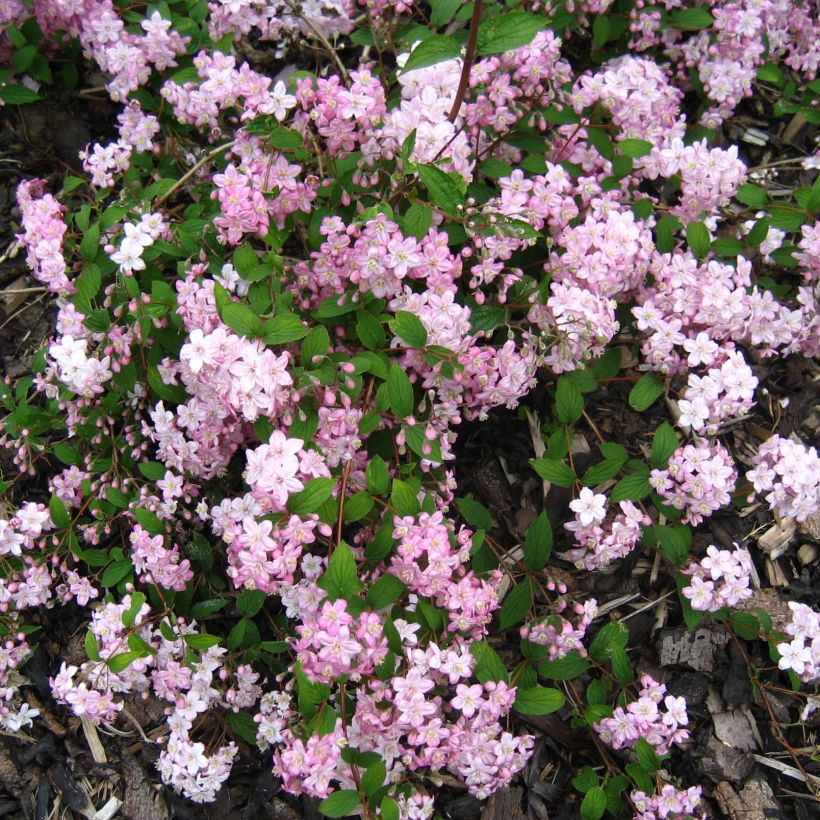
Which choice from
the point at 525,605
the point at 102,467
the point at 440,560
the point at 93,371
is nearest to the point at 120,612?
the point at 102,467

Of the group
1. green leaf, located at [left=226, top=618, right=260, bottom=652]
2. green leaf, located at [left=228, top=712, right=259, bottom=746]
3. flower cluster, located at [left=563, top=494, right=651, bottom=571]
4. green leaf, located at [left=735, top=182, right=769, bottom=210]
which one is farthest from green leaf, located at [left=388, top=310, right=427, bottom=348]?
green leaf, located at [left=735, top=182, right=769, bottom=210]

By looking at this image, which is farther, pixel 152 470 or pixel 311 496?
pixel 152 470

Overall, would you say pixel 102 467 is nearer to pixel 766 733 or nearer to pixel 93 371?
pixel 93 371

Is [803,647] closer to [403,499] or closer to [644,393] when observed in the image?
[644,393]

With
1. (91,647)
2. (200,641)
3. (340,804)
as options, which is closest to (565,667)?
(340,804)

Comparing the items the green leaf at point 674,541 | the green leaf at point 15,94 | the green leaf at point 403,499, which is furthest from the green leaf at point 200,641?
the green leaf at point 15,94

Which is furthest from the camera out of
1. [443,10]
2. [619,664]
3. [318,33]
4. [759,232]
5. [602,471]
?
[318,33]

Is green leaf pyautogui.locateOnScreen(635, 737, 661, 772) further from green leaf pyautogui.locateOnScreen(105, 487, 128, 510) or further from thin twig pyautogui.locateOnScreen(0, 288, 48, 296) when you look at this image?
thin twig pyautogui.locateOnScreen(0, 288, 48, 296)
